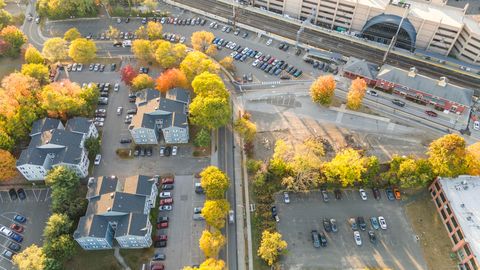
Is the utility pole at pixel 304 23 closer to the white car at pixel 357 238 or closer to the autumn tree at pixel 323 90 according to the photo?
the autumn tree at pixel 323 90

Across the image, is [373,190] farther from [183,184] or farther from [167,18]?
[167,18]

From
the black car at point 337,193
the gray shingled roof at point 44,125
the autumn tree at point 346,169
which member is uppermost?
the gray shingled roof at point 44,125

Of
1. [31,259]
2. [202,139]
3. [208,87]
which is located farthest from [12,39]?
[31,259]

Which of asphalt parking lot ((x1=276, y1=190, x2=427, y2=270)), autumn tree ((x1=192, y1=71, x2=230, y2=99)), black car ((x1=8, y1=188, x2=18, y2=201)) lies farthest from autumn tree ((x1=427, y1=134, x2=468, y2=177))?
black car ((x1=8, y1=188, x2=18, y2=201))

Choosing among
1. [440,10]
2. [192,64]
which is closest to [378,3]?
[440,10]

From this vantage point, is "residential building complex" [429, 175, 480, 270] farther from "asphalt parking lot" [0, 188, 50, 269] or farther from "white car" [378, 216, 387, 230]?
"asphalt parking lot" [0, 188, 50, 269]

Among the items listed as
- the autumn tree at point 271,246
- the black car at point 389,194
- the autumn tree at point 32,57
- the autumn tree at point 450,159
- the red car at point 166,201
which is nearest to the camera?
the autumn tree at point 271,246

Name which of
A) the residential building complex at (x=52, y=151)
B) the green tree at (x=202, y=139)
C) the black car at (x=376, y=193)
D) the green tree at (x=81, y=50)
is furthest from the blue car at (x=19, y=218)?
the black car at (x=376, y=193)
